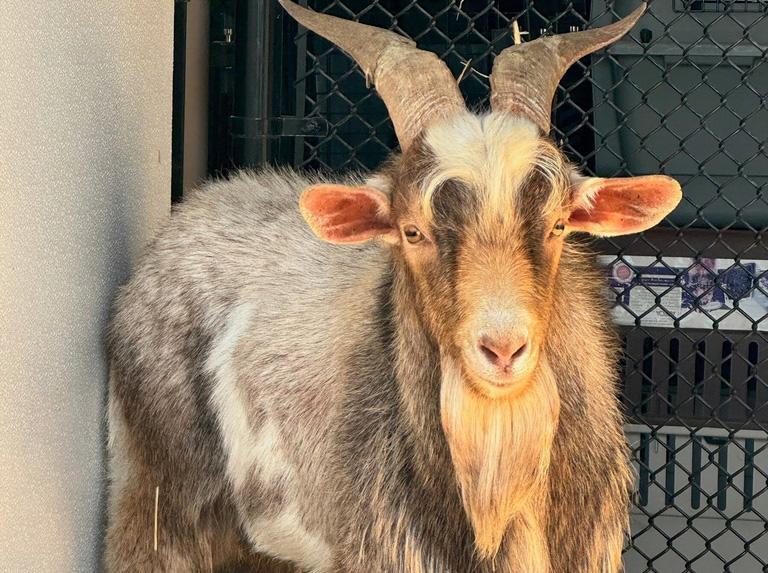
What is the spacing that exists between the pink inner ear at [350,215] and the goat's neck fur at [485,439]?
0.13 metres

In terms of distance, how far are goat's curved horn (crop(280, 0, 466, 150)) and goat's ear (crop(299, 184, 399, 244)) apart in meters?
0.16

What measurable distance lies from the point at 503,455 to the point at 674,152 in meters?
1.94

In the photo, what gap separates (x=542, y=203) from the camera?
237 centimetres

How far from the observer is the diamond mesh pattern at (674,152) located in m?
3.95

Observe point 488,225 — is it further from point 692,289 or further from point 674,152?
point 692,289

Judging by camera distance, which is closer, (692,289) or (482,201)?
(482,201)

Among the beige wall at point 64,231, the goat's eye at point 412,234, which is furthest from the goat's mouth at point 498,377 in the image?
the beige wall at point 64,231

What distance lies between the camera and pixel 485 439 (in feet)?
7.92

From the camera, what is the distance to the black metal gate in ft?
13.0

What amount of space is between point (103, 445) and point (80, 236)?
2.38ft

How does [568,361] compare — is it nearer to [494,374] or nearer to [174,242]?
[494,374]

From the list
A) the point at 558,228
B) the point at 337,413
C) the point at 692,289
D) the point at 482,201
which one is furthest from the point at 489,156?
the point at 692,289

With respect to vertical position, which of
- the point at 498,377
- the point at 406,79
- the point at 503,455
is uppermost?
the point at 406,79

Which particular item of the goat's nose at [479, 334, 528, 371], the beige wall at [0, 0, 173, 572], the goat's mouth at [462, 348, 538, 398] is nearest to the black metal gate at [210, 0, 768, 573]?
→ the beige wall at [0, 0, 173, 572]
